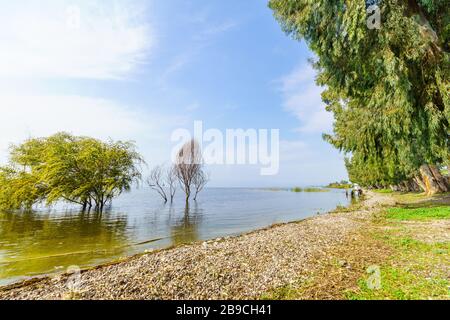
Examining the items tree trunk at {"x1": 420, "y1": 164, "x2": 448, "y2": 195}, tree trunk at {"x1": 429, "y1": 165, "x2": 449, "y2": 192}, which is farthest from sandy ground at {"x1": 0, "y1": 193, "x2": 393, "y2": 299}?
tree trunk at {"x1": 429, "y1": 165, "x2": 449, "y2": 192}

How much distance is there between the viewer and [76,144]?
26.0m

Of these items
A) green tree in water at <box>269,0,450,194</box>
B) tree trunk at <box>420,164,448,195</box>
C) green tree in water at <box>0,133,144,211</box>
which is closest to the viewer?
green tree in water at <box>269,0,450,194</box>

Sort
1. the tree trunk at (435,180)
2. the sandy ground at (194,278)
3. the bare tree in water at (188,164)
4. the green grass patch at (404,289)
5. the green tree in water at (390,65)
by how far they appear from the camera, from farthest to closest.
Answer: the bare tree in water at (188,164) → the tree trunk at (435,180) → the green tree in water at (390,65) → the sandy ground at (194,278) → the green grass patch at (404,289)

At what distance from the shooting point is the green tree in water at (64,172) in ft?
76.1

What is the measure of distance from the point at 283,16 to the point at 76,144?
26655 mm

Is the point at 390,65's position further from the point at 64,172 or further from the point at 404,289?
the point at 64,172

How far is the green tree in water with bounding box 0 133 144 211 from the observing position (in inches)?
914

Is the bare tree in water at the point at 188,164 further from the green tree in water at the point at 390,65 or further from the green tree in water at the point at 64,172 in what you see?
the green tree in water at the point at 390,65

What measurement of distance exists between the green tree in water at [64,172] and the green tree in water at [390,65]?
2548 centimetres

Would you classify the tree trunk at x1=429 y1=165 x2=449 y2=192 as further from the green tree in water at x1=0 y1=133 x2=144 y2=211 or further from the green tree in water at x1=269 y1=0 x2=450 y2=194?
the green tree in water at x1=0 y1=133 x2=144 y2=211

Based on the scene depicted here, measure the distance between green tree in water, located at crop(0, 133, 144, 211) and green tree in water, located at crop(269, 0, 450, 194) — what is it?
25.5 meters

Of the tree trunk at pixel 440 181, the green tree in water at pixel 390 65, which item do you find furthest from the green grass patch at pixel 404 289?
the tree trunk at pixel 440 181

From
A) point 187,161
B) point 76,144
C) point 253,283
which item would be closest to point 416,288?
point 253,283
